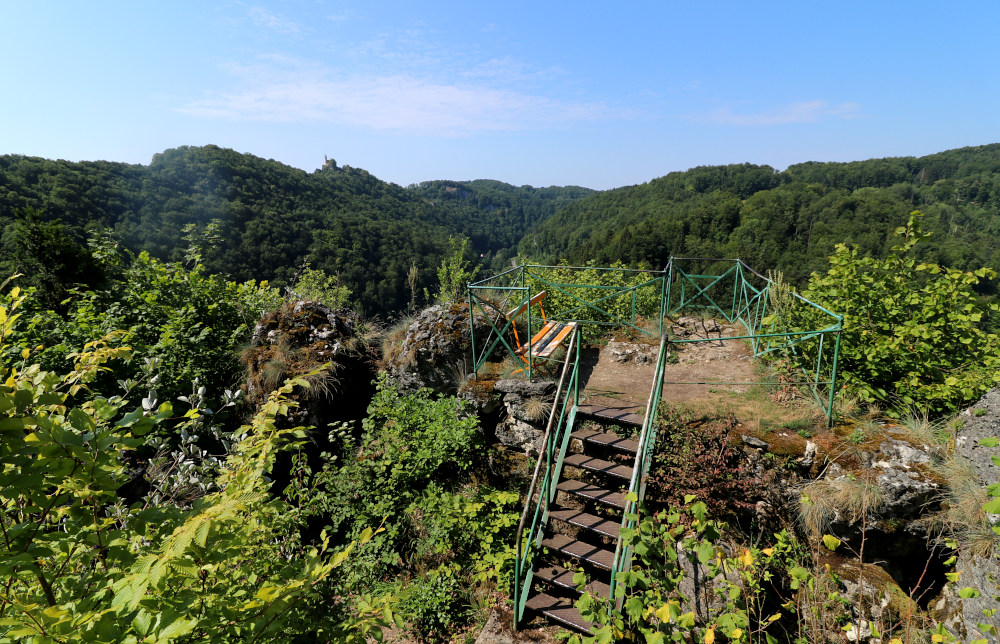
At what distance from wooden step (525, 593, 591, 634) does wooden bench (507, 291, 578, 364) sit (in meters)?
3.10

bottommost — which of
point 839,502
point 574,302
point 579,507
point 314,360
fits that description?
point 579,507

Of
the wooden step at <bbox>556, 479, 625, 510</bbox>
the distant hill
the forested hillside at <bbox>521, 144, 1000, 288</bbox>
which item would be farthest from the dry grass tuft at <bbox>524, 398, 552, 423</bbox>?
the forested hillside at <bbox>521, 144, 1000, 288</bbox>

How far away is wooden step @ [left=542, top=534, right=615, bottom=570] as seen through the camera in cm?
449

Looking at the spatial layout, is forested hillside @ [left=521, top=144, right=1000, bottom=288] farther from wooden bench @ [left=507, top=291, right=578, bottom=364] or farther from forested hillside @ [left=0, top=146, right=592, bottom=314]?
wooden bench @ [left=507, top=291, right=578, bottom=364]

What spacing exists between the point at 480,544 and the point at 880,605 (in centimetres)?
396

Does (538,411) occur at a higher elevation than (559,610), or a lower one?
higher

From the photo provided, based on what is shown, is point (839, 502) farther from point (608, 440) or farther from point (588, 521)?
point (588, 521)

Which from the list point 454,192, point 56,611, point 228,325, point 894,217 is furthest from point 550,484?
point 454,192

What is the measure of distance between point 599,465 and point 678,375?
2.70 meters

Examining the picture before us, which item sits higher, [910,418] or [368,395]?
[910,418]

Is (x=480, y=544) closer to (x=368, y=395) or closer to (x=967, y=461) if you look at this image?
(x=368, y=395)

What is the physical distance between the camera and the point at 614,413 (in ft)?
18.8

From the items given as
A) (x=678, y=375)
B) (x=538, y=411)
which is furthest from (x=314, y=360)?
(x=678, y=375)

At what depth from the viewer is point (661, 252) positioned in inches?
2275
